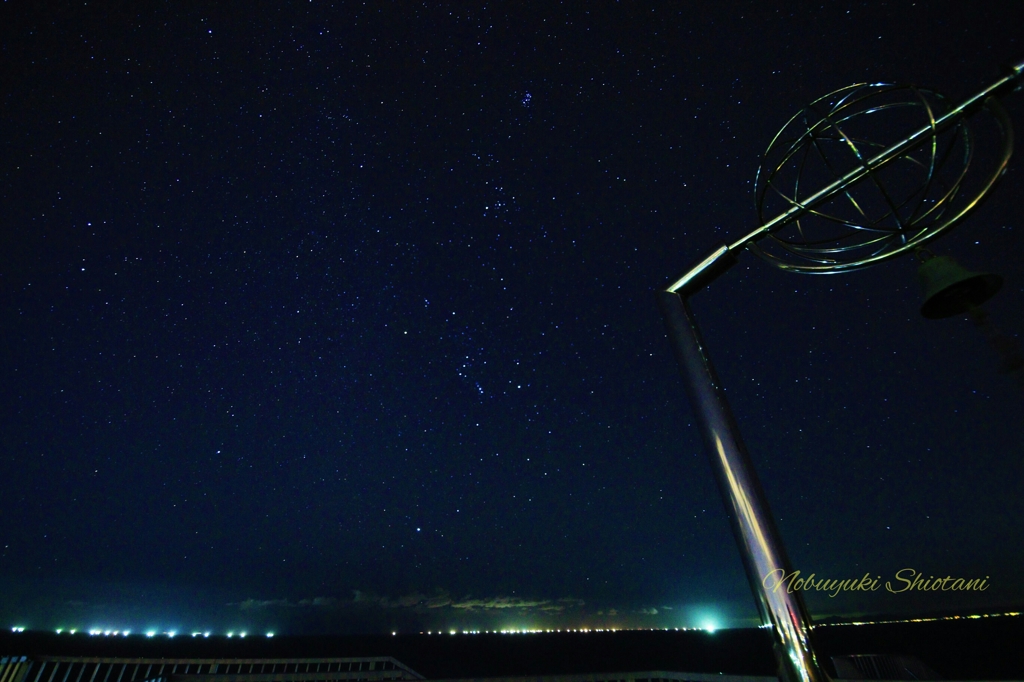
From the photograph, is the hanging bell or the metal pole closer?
the metal pole

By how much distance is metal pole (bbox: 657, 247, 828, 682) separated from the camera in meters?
0.82

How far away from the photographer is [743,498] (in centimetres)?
92

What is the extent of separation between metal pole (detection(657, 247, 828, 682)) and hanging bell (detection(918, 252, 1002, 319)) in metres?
0.68

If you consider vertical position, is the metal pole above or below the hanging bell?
below

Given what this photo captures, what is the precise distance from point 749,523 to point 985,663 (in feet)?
244

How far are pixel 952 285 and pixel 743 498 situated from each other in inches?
39.0

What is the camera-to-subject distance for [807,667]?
31.3 inches

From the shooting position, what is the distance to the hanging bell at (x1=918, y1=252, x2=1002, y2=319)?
1.33 metres

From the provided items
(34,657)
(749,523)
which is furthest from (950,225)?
(34,657)

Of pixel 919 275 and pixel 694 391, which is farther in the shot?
pixel 919 275

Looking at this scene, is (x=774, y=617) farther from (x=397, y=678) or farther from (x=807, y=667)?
(x=397, y=678)

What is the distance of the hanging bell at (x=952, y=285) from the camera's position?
1328 mm

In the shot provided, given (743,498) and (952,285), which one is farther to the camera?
(952,285)

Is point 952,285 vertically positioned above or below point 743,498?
above
